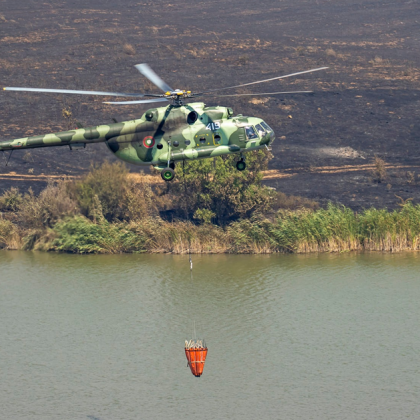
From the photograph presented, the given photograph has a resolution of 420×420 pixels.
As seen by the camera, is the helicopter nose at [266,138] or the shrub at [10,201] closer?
the helicopter nose at [266,138]

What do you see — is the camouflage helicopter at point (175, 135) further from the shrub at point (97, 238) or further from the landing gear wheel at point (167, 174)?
the shrub at point (97, 238)

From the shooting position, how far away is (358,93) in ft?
276

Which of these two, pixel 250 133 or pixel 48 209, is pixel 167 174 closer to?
pixel 250 133

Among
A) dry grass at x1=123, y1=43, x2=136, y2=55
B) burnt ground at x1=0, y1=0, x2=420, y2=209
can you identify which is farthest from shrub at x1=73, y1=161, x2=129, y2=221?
dry grass at x1=123, y1=43, x2=136, y2=55

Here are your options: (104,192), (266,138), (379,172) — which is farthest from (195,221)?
(266,138)

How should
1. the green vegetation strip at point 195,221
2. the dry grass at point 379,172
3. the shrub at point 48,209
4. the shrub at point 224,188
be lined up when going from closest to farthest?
the green vegetation strip at point 195,221, the shrub at point 48,209, the shrub at point 224,188, the dry grass at point 379,172

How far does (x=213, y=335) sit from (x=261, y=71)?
51.3 metres

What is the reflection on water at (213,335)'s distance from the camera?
1316 inches

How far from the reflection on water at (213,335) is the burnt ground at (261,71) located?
13319 millimetres

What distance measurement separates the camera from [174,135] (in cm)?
3381

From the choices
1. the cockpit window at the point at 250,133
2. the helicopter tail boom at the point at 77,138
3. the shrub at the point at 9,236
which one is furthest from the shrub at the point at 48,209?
the cockpit window at the point at 250,133

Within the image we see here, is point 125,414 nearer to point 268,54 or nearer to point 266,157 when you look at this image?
point 266,157

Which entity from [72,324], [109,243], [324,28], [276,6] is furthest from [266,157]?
[276,6]

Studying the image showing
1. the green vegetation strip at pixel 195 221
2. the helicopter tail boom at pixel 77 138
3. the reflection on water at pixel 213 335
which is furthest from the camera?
the green vegetation strip at pixel 195 221
